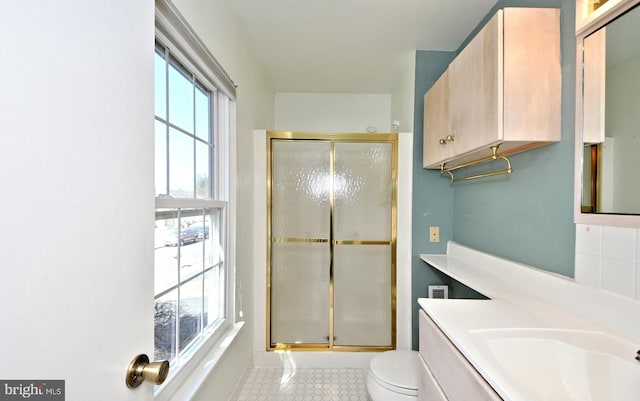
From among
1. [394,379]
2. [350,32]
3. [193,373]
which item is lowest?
[394,379]

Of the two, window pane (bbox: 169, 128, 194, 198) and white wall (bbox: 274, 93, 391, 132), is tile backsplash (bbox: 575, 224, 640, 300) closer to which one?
window pane (bbox: 169, 128, 194, 198)

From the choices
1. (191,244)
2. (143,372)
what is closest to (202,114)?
(191,244)

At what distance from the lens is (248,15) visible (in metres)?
1.75

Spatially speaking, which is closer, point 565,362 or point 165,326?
point 565,362

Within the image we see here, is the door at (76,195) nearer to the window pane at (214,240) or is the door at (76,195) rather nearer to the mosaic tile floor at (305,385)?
the window pane at (214,240)

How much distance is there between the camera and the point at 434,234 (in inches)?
86.0

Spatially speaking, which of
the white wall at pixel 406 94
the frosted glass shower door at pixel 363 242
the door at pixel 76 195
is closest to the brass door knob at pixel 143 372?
the door at pixel 76 195

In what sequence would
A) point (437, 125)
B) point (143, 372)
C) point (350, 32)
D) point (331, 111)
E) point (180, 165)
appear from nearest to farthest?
1. point (143, 372)
2. point (180, 165)
3. point (437, 125)
4. point (350, 32)
5. point (331, 111)

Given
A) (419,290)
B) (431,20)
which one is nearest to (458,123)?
(431,20)

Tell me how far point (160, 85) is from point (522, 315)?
1.63 meters

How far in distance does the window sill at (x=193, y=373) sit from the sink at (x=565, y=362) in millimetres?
1087

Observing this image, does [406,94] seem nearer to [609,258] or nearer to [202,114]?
[202,114]

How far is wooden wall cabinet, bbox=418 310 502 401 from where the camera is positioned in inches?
30.8

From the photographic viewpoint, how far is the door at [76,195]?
402 millimetres
